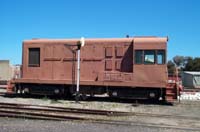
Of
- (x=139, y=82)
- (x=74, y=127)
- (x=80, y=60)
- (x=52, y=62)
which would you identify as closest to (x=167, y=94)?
(x=139, y=82)

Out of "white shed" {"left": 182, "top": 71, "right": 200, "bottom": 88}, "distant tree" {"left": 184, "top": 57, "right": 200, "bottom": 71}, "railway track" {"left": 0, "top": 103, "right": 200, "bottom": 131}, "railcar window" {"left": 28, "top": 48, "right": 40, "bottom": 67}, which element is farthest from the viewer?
"distant tree" {"left": 184, "top": 57, "right": 200, "bottom": 71}

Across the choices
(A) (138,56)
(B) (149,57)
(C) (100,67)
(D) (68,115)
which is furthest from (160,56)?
(D) (68,115)

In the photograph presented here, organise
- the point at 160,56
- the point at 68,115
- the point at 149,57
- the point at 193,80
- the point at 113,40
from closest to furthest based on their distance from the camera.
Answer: the point at 68,115 < the point at 160,56 < the point at 149,57 < the point at 113,40 < the point at 193,80

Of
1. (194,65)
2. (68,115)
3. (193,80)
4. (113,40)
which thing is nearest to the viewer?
(68,115)

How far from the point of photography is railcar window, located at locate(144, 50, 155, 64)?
675 inches

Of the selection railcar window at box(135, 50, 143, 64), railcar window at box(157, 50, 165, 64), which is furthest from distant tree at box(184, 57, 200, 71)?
railcar window at box(135, 50, 143, 64)

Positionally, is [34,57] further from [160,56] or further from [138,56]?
[160,56]

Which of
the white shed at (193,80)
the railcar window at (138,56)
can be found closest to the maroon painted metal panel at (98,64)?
the railcar window at (138,56)

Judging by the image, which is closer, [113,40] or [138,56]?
[138,56]

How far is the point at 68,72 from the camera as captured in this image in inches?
744

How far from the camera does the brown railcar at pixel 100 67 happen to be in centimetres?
1709

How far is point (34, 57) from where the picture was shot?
19.7 m

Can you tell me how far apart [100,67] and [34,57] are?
4.24m

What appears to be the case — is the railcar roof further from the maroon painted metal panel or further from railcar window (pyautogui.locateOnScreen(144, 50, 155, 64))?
railcar window (pyautogui.locateOnScreen(144, 50, 155, 64))
